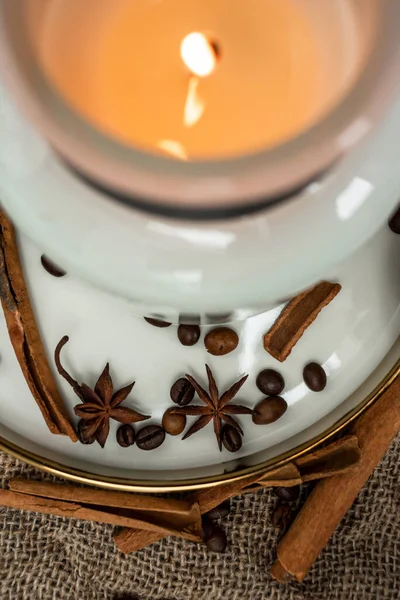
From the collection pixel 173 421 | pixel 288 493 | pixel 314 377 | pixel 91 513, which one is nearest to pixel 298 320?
pixel 314 377

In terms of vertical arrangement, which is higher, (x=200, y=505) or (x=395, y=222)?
(x=395, y=222)

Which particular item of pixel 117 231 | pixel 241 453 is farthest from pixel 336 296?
pixel 117 231

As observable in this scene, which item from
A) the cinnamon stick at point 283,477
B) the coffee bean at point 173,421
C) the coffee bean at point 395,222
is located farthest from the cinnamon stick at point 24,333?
the coffee bean at point 395,222

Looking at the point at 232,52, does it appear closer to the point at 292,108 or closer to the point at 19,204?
the point at 292,108

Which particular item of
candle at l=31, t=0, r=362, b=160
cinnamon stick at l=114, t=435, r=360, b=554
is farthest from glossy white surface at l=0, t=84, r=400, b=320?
cinnamon stick at l=114, t=435, r=360, b=554

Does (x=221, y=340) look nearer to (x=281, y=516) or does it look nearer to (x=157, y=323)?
(x=157, y=323)
